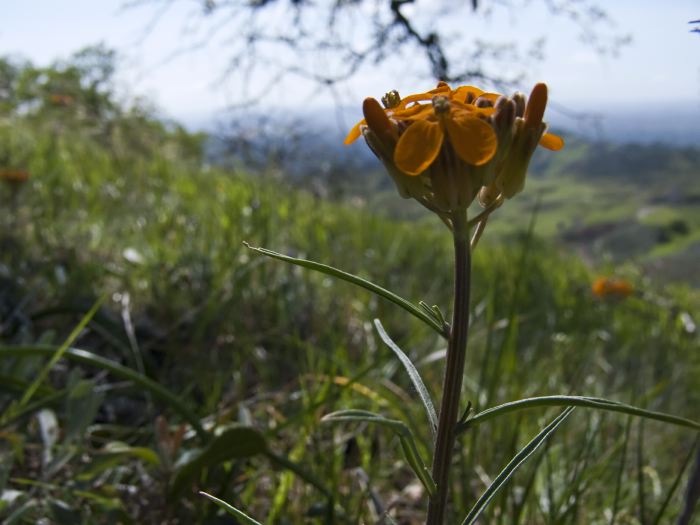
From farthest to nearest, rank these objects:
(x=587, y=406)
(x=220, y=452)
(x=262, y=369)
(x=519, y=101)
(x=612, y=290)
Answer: (x=612, y=290) → (x=262, y=369) → (x=220, y=452) → (x=519, y=101) → (x=587, y=406)

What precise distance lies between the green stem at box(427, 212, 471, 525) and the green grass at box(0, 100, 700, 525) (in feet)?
1.75

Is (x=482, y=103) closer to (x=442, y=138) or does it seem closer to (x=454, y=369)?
(x=442, y=138)

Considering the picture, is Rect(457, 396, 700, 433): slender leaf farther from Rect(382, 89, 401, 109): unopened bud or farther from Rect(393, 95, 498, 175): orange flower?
Rect(382, 89, 401, 109): unopened bud

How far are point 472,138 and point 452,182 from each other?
5 cm

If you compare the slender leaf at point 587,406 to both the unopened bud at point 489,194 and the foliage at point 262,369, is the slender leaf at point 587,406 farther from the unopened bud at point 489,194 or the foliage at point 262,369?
the foliage at point 262,369

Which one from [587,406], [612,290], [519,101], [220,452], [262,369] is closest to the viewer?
[587,406]

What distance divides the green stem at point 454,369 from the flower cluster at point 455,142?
0.13 ft

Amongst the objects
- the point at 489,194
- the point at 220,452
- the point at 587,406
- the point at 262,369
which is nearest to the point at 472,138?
the point at 489,194

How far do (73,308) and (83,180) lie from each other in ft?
6.35

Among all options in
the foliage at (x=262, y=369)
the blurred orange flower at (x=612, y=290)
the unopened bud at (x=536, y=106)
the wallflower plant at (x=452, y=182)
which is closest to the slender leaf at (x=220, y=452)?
the foliage at (x=262, y=369)

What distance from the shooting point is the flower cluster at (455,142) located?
600mm

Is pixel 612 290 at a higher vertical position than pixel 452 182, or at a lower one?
lower

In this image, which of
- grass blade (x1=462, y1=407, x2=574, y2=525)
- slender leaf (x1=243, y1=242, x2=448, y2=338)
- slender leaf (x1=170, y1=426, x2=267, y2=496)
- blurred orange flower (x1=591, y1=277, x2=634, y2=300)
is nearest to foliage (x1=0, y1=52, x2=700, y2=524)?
slender leaf (x1=170, y1=426, x2=267, y2=496)

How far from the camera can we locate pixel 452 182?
2.06ft
